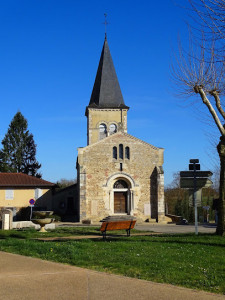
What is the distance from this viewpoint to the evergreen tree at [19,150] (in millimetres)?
51812

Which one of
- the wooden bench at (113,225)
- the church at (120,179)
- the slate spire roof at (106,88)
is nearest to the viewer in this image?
the wooden bench at (113,225)

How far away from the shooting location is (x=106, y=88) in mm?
41938

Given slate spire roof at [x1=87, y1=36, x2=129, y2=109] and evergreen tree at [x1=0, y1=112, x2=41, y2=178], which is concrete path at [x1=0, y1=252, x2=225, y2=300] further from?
evergreen tree at [x1=0, y1=112, x2=41, y2=178]

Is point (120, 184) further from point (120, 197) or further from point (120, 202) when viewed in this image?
point (120, 202)

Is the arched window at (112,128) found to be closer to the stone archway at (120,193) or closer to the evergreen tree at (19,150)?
the stone archway at (120,193)

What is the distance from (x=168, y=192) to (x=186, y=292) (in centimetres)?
4852

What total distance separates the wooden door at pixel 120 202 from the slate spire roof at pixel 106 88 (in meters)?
11.8

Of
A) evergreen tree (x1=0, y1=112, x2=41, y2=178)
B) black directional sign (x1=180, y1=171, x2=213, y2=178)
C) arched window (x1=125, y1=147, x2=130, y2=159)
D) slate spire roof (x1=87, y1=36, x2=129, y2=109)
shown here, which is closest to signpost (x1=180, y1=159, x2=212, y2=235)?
black directional sign (x1=180, y1=171, x2=213, y2=178)

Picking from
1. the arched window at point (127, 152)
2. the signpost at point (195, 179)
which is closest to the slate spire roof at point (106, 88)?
the arched window at point (127, 152)

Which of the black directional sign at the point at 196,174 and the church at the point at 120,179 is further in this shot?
the church at the point at 120,179

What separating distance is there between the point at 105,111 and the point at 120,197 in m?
11.6

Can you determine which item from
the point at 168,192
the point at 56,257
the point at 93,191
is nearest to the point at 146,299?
the point at 56,257

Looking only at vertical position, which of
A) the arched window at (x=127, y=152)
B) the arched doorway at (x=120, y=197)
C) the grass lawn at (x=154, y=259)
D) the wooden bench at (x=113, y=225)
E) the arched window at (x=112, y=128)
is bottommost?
the grass lawn at (x=154, y=259)

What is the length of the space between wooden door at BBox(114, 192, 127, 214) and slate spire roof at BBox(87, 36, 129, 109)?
38.6ft
